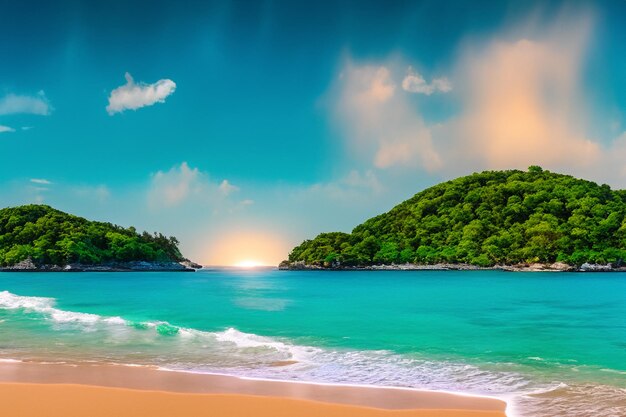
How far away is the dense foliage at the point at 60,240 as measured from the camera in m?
151

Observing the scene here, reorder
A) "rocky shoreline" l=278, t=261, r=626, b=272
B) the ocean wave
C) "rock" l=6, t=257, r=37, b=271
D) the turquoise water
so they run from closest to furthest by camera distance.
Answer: the ocean wave, the turquoise water, "rocky shoreline" l=278, t=261, r=626, b=272, "rock" l=6, t=257, r=37, b=271

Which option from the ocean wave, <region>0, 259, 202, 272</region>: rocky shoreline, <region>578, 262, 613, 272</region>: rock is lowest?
<region>578, 262, 613, 272</region>: rock

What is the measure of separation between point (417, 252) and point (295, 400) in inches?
6383

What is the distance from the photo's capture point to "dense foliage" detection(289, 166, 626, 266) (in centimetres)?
13725

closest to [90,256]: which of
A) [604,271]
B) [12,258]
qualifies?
[12,258]

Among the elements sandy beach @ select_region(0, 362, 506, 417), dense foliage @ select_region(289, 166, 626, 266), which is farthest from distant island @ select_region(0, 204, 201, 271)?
sandy beach @ select_region(0, 362, 506, 417)

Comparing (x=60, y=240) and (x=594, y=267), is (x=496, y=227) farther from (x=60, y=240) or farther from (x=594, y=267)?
(x=60, y=240)

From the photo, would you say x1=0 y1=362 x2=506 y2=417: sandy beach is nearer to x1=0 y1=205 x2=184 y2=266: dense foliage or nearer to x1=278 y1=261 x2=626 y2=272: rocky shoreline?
x1=278 y1=261 x2=626 y2=272: rocky shoreline

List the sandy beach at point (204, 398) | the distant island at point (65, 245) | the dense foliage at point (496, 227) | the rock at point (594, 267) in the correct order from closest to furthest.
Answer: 1. the sandy beach at point (204, 398)
2. the rock at point (594, 267)
3. the dense foliage at point (496, 227)
4. the distant island at point (65, 245)

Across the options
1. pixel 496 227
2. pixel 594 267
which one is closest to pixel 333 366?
pixel 594 267

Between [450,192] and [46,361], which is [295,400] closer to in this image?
[46,361]

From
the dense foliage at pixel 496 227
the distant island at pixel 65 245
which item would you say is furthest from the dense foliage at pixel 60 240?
the dense foliage at pixel 496 227

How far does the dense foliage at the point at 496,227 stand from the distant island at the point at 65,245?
61549mm

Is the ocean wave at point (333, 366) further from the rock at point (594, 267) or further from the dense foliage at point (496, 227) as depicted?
the dense foliage at point (496, 227)
